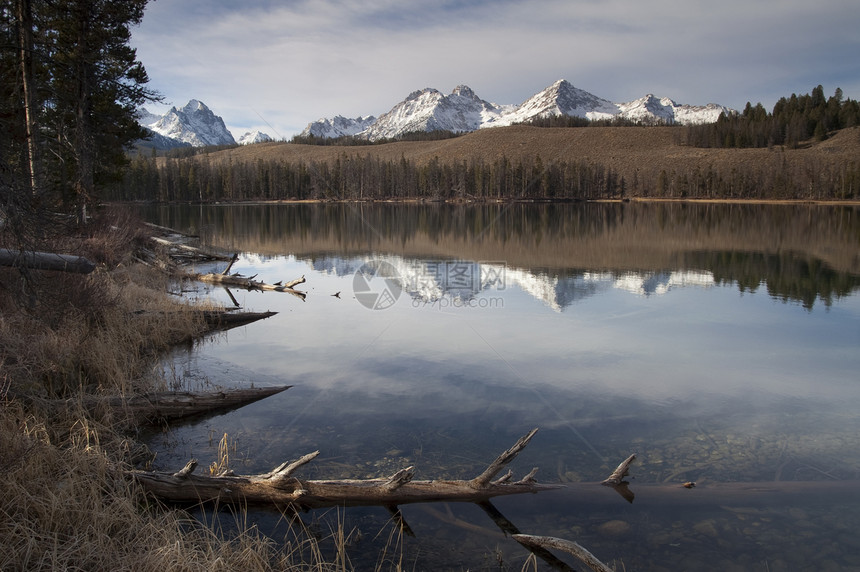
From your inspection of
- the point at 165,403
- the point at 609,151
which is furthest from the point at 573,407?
the point at 609,151

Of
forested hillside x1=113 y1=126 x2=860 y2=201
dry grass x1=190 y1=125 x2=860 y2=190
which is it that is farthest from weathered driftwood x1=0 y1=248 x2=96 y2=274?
dry grass x1=190 y1=125 x2=860 y2=190

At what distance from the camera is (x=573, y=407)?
8.77 meters

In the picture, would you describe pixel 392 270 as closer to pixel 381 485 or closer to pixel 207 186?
pixel 381 485

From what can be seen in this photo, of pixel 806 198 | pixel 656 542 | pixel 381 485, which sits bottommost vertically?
pixel 656 542

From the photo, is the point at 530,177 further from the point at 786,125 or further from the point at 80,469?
the point at 80,469

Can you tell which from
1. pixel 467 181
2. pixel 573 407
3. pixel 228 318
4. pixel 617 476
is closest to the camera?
pixel 617 476

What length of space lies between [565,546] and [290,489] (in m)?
2.68

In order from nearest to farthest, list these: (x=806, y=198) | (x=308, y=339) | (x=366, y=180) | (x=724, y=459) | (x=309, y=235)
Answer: (x=724, y=459) < (x=308, y=339) < (x=309, y=235) < (x=806, y=198) < (x=366, y=180)

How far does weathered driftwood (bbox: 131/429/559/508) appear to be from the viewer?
572 cm

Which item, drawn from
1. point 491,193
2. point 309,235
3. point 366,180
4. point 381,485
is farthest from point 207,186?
point 381,485

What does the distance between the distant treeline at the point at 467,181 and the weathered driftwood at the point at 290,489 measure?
102m

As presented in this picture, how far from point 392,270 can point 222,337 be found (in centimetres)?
1072

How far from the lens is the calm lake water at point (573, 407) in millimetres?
5617

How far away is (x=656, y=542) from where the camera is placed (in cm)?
548
